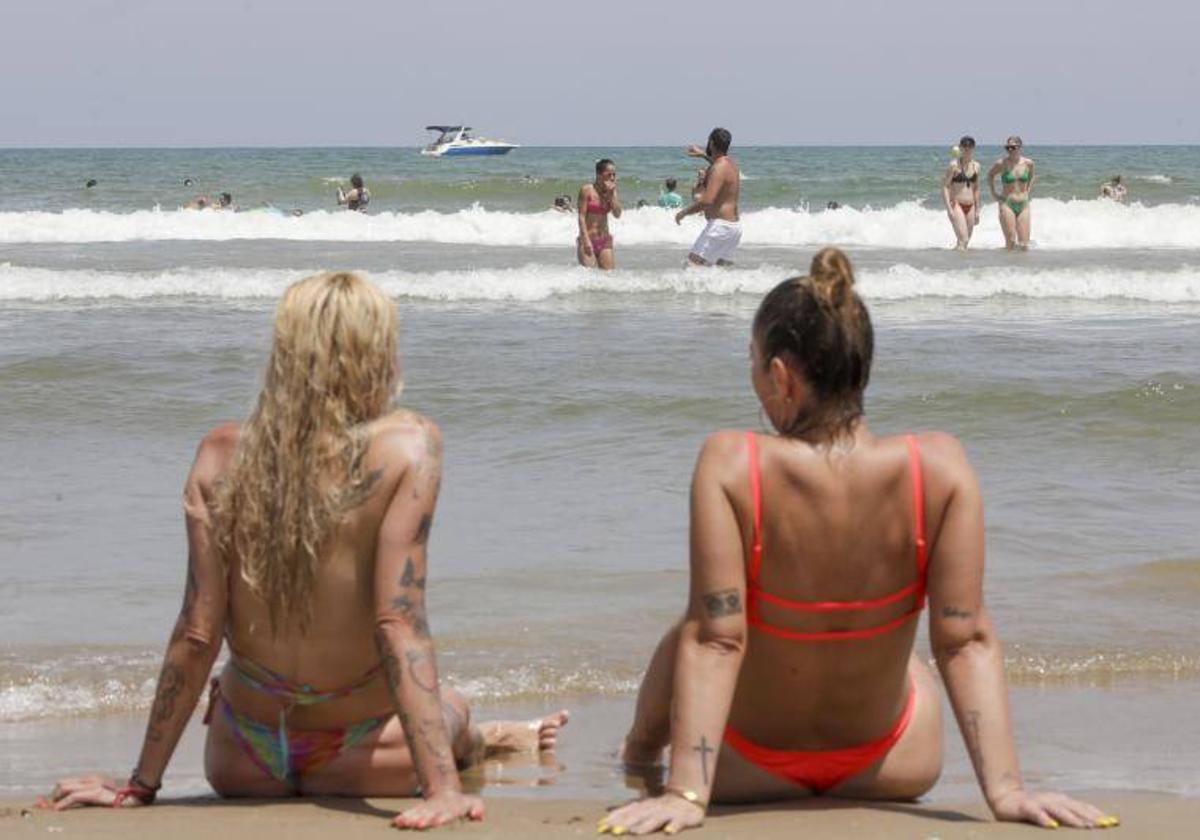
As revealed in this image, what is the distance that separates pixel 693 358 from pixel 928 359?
1578mm

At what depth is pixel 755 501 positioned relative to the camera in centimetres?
A: 340

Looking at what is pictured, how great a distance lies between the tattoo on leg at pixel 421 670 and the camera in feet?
11.6

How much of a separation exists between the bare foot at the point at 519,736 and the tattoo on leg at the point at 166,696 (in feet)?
2.89

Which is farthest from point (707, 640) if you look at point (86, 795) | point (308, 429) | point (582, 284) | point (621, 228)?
point (621, 228)

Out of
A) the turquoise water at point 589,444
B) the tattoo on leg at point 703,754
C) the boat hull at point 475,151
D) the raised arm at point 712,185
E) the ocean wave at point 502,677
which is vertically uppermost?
the boat hull at point 475,151

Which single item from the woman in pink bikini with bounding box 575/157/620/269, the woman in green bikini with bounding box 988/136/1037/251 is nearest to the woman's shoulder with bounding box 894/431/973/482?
the woman in pink bikini with bounding box 575/157/620/269

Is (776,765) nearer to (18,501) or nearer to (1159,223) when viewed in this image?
(18,501)

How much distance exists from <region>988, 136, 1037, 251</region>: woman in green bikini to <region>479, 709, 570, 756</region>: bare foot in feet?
59.8

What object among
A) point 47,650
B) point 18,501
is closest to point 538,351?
point 18,501

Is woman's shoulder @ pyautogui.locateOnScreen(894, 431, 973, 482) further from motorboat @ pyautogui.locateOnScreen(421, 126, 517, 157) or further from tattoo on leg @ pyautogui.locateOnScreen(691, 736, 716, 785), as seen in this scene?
motorboat @ pyautogui.locateOnScreen(421, 126, 517, 157)

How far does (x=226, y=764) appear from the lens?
3818 mm

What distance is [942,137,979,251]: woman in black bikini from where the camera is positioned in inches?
882

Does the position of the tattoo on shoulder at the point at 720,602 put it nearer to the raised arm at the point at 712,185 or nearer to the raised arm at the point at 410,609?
the raised arm at the point at 410,609

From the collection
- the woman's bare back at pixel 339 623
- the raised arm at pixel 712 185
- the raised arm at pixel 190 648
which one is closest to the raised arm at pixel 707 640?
the woman's bare back at pixel 339 623
